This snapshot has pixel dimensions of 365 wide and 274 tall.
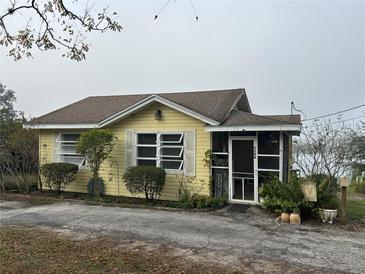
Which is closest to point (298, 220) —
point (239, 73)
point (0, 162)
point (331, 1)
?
point (331, 1)

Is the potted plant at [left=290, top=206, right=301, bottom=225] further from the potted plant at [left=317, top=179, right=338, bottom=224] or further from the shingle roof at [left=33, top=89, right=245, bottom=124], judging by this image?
the shingle roof at [left=33, top=89, right=245, bottom=124]

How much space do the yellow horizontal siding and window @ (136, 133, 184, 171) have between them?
27 centimetres

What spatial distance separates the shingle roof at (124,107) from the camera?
12202 mm

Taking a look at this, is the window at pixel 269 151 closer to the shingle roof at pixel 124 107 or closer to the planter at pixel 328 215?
the shingle roof at pixel 124 107

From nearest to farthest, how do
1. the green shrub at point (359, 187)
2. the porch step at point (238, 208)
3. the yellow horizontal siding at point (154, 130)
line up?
the porch step at point (238, 208) < the yellow horizontal siding at point (154, 130) < the green shrub at point (359, 187)

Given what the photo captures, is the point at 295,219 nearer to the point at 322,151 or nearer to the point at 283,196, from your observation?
the point at 283,196

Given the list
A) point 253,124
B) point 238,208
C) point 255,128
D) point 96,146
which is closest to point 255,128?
point 255,128

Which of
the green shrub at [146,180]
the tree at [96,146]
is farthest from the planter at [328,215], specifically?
the tree at [96,146]

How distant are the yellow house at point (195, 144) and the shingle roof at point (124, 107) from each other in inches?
3.1

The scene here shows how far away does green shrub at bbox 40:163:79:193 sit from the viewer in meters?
12.5

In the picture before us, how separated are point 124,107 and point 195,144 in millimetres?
4910

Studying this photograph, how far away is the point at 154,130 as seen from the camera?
1195cm

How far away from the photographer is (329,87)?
1920 centimetres

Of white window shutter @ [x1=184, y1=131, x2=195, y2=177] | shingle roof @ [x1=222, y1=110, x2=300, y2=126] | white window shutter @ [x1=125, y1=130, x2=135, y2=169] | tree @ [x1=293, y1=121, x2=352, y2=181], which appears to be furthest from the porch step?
white window shutter @ [x1=125, y1=130, x2=135, y2=169]
